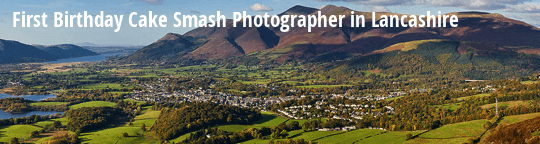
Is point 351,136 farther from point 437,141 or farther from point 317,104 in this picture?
point 317,104

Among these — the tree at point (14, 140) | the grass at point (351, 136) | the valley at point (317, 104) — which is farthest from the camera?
the tree at point (14, 140)

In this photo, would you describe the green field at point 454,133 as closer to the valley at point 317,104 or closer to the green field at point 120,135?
the valley at point 317,104

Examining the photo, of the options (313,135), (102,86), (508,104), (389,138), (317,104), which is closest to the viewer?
(389,138)

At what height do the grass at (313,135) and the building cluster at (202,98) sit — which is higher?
the building cluster at (202,98)

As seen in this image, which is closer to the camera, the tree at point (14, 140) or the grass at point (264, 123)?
the tree at point (14, 140)

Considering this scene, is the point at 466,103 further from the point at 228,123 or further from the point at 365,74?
the point at 365,74

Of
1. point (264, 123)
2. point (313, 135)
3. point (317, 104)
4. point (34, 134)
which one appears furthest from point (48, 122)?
point (317, 104)

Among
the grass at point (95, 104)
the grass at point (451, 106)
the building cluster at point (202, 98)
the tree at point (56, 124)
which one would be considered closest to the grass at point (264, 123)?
the building cluster at point (202, 98)
